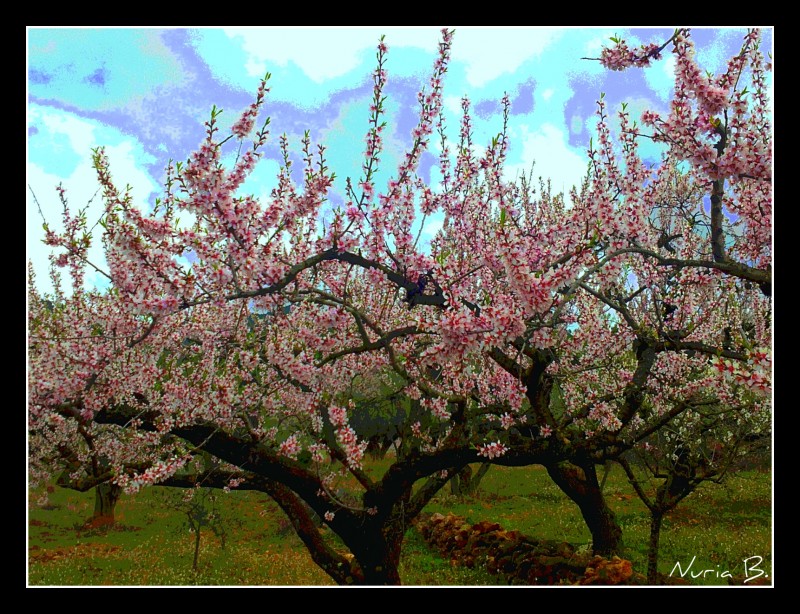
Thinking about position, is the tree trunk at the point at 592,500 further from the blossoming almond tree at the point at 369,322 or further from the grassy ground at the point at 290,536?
the grassy ground at the point at 290,536

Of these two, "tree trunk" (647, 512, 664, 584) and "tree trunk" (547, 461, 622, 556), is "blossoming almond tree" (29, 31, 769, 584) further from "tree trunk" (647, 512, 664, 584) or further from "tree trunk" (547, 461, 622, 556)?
"tree trunk" (647, 512, 664, 584)

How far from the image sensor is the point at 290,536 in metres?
13.4

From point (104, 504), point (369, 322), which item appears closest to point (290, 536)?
point (104, 504)

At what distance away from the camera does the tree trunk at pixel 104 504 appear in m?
14.1

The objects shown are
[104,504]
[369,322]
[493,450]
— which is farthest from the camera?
[104,504]

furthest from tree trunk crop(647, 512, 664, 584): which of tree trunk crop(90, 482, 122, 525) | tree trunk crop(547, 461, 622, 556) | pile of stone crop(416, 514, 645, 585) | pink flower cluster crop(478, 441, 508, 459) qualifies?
tree trunk crop(90, 482, 122, 525)

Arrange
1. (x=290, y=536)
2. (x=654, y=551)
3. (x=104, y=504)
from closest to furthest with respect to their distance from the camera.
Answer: (x=654, y=551)
(x=290, y=536)
(x=104, y=504)

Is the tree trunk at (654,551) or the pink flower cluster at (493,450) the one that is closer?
the pink flower cluster at (493,450)

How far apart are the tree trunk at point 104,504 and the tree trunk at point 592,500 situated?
1126cm

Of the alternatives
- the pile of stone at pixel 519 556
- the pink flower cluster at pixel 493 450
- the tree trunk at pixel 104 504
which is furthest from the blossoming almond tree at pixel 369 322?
the tree trunk at pixel 104 504

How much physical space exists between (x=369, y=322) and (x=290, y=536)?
1042cm

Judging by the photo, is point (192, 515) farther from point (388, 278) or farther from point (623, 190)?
point (623, 190)

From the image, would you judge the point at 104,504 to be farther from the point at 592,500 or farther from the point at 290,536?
the point at 592,500

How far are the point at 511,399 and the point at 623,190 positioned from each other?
2.62 meters
